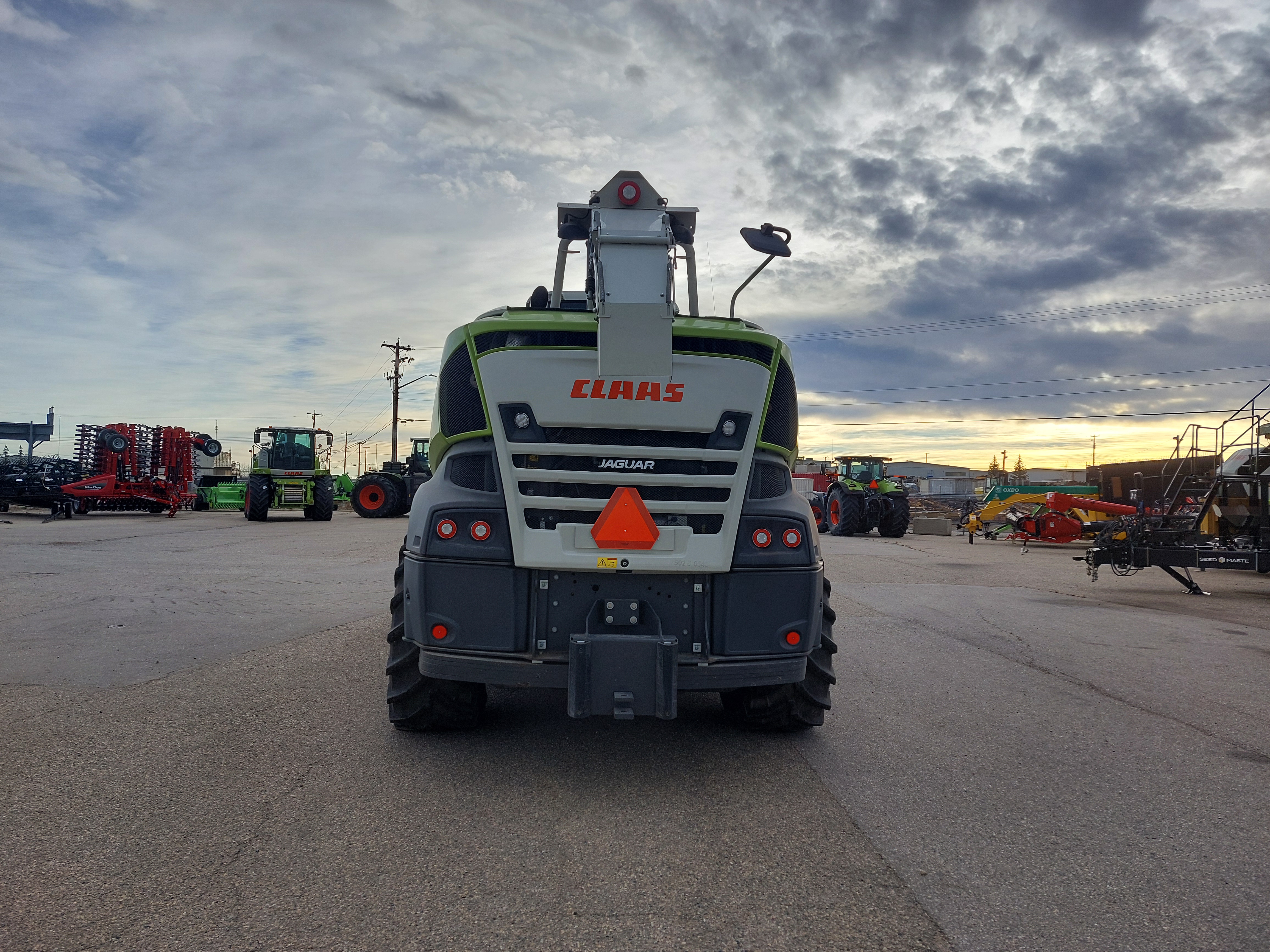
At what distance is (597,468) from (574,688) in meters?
0.98

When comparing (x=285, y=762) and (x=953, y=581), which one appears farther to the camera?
(x=953, y=581)

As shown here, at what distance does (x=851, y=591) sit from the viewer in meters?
10.9

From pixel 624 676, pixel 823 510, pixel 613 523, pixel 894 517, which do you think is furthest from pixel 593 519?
pixel 823 510

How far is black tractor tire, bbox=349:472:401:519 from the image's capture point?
25875 millimetres

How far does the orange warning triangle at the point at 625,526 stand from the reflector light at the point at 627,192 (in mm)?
1846

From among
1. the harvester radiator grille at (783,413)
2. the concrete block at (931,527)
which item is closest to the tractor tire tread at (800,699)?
the harvester radiator grille at (783,413)

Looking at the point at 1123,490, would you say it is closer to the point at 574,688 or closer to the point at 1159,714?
the point at 1159,714

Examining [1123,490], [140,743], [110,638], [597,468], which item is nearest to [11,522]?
[110,638]

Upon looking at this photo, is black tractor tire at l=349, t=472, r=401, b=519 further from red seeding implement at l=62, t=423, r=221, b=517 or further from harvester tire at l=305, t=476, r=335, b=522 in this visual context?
red seeding implement at l=62, t=423, r=221, b=517

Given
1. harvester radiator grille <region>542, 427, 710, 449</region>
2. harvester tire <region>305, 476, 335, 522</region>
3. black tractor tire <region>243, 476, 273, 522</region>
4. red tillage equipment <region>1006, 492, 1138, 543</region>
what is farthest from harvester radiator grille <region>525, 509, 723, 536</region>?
black tractor tire <region>243, 476, 273, 522</region>

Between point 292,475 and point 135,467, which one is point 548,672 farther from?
point 135,467

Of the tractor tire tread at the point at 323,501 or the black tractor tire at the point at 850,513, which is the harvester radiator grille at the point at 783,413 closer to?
the black tractor tire at the point at 850,513

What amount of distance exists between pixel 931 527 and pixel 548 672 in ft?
85.9

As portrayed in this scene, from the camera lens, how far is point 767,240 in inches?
177
